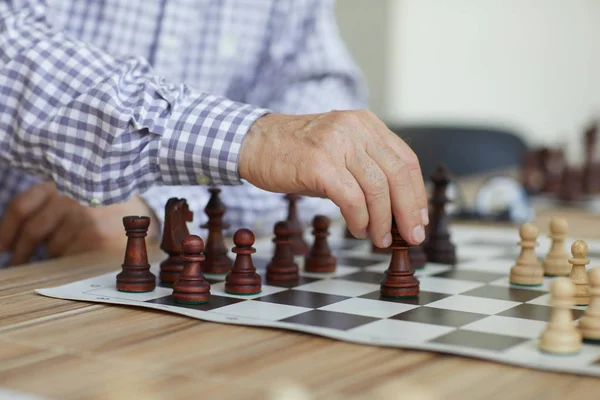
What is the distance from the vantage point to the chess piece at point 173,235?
1.30 metres

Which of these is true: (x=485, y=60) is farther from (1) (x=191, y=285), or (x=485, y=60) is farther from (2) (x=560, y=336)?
(2) (x=560, y=336)

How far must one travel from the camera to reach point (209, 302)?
1.16 meters

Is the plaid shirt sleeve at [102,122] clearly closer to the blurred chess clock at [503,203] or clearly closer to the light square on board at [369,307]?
the light square on board at [369,307]

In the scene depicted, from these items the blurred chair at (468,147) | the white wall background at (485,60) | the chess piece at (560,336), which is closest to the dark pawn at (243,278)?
the chess piece at (560,336)

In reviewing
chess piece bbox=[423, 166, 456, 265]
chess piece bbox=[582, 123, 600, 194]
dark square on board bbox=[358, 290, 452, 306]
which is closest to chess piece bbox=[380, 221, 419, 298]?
dark square on board bbox=[358, 290, 452, 306]

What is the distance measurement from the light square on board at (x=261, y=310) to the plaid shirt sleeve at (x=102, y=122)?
29cm

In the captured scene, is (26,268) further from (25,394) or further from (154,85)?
(25,394)

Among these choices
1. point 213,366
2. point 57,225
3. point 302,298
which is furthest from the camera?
point 57,225

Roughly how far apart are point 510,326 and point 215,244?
567 millimetres

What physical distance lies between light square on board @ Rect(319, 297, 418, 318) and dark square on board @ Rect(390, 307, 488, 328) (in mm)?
17

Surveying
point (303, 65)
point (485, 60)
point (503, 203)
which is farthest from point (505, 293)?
point (485, 60)

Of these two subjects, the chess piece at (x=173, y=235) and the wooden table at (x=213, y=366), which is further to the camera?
the chess piece at (x=173, y=235)

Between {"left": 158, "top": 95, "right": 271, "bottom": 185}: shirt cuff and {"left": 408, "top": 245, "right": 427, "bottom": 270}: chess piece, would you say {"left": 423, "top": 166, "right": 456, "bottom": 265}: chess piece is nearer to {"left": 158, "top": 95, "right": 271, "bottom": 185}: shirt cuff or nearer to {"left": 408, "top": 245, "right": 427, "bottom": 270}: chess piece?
{"left": 408, "top": 245, "right": 427, "bottom": 270}: chess piece

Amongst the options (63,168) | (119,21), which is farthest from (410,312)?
(119,21)
